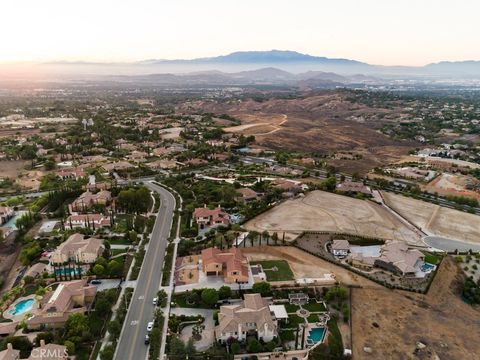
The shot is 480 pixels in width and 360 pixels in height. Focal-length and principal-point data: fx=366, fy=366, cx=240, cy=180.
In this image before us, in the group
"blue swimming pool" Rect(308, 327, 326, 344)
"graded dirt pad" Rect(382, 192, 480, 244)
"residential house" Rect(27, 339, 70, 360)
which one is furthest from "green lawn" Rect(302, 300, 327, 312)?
"graded dirt pad" Rect(382, 192, 480, 244)

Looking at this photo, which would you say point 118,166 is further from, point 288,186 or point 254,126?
point 254,126

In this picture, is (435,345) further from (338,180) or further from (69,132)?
(69,132)

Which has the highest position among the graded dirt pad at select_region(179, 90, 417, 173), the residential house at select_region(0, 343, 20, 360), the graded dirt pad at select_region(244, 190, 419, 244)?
the residential house at select_region(0, 343, 20, 360)

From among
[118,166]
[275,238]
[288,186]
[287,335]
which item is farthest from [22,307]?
[118,166]

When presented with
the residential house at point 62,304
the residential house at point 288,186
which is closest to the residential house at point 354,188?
the residential house at point 288,186

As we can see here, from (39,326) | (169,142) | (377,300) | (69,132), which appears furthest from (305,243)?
(69,132)

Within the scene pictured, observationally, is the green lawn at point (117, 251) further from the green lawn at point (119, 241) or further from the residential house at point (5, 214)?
the residential house at point (5, 214)

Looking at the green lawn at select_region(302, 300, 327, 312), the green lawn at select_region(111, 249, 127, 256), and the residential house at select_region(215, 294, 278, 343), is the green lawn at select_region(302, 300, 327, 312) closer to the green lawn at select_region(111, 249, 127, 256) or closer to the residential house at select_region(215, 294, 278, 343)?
the residential house at select_region(215, 294, 278, 343)

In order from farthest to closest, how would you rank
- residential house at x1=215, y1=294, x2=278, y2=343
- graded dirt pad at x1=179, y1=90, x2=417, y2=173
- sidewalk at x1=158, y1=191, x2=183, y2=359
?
graded dirt pad at x1=179, y1=90, x2=417, y2=173
residential house at x1=215, y1=294, x2=278, y2=343
sidewalk at x1=158, y1=191, x2=183, y2=359
